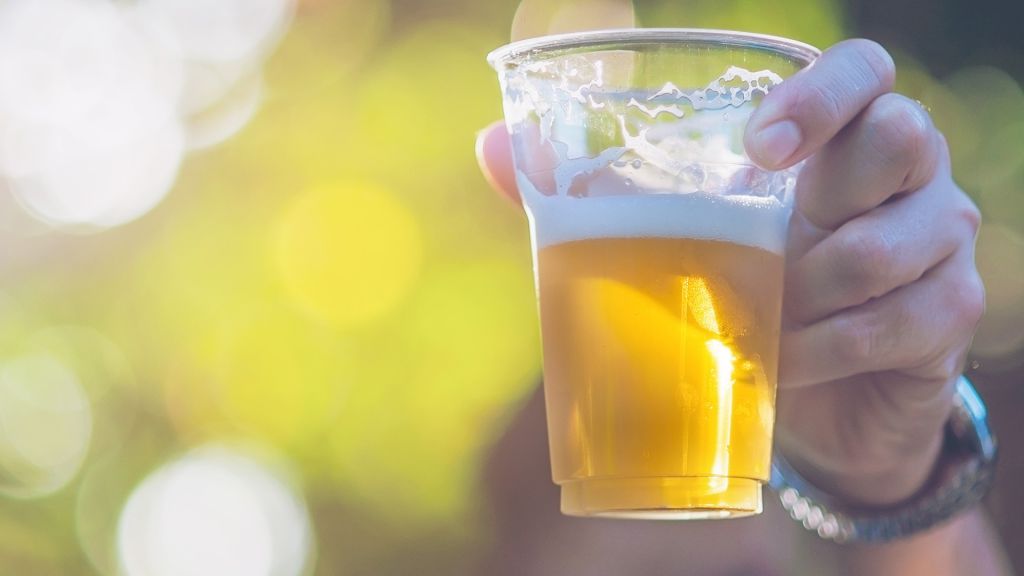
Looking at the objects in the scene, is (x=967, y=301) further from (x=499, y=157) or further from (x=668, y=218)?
(x=499, y=157)

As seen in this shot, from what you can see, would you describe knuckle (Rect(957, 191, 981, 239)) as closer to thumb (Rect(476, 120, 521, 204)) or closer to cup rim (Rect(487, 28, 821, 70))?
cup rim (Rect(487, 28, 821, 70))

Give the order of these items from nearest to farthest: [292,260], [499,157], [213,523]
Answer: [499,157] → [292,260] → [213,523]

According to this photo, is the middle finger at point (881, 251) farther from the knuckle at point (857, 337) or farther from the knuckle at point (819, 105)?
the knuckle at point (819, 105)

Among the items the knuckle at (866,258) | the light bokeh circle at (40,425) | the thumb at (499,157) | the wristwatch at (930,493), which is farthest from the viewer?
the light bokeh circle at (40,425)

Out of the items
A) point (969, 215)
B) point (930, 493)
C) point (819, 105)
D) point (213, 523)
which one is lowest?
point (213, 523)

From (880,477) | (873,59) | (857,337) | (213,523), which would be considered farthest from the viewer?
(213,523)

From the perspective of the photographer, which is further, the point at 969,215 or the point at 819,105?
the point at 969,215

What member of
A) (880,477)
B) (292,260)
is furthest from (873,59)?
(292,260)

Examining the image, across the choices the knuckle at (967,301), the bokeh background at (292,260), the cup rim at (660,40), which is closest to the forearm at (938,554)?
the knuckle at (967,301)
